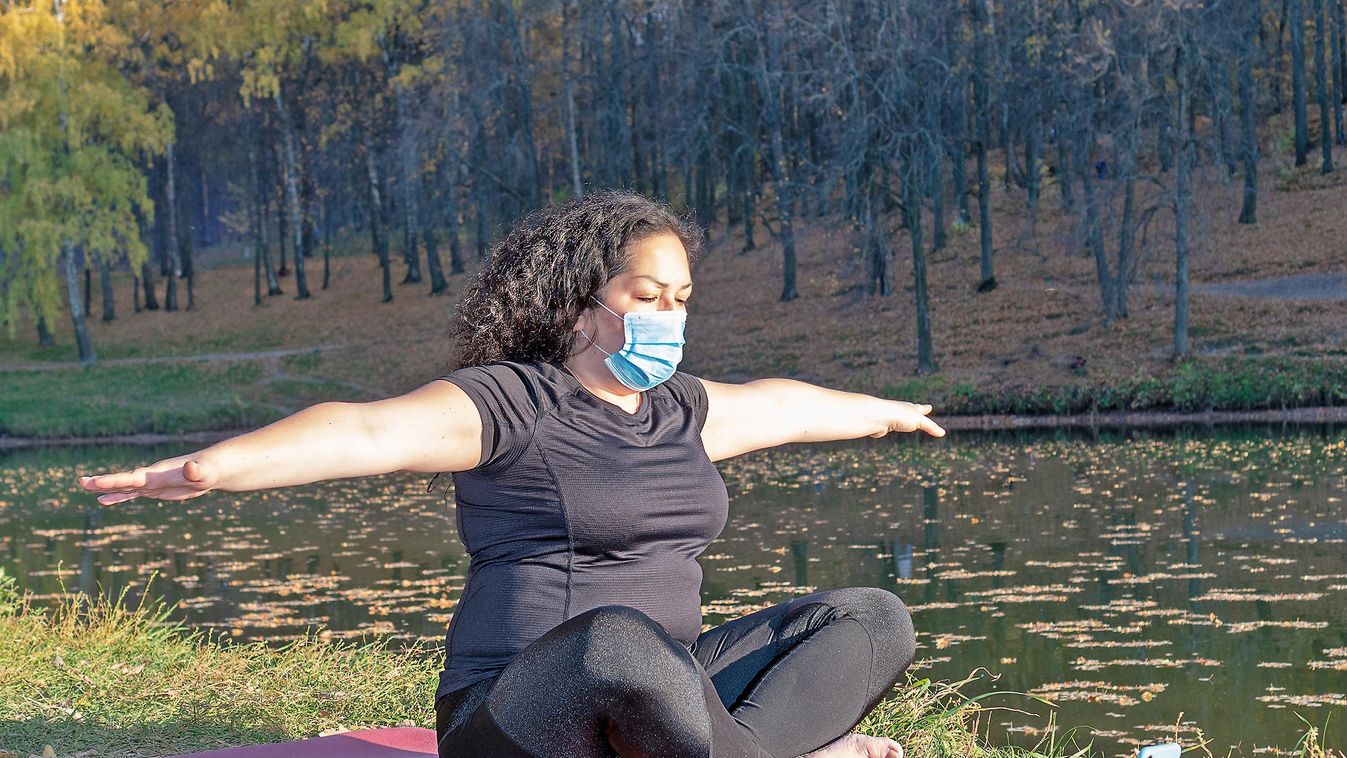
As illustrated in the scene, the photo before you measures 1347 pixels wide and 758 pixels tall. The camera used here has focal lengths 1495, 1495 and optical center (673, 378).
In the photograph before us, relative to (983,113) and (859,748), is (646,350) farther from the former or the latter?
(983,113)

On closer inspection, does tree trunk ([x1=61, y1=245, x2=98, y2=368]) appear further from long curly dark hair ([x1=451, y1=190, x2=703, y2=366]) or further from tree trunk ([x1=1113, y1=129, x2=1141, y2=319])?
long curly dark hair ([x1=451, y1=190, x2=703, y2=366])

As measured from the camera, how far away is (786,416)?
3.70m

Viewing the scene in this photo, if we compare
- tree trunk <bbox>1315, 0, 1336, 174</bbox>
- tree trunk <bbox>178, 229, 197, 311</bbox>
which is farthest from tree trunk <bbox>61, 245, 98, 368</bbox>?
tree trunk <bbox>1315, 0, 1336, 174</bbox>

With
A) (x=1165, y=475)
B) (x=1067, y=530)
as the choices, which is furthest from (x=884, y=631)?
(x=1165, y=475)

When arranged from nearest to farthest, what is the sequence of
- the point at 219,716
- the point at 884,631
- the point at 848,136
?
the point at 884,631 → the point at 219,716 → the point at 848,136

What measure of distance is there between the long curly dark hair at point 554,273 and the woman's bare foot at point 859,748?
103cm

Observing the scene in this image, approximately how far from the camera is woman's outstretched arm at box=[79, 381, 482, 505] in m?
2.51

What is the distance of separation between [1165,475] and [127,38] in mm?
24760

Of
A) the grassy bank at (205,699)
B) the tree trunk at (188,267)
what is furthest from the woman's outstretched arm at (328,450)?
the tree trunk at (188,267)

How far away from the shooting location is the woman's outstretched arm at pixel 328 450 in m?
2.51

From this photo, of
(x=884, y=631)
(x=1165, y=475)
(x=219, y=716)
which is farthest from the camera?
(x=1165, y=475)

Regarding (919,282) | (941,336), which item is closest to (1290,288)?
(941,336)

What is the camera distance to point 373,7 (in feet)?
108

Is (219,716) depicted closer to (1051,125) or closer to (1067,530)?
(1067,530)
